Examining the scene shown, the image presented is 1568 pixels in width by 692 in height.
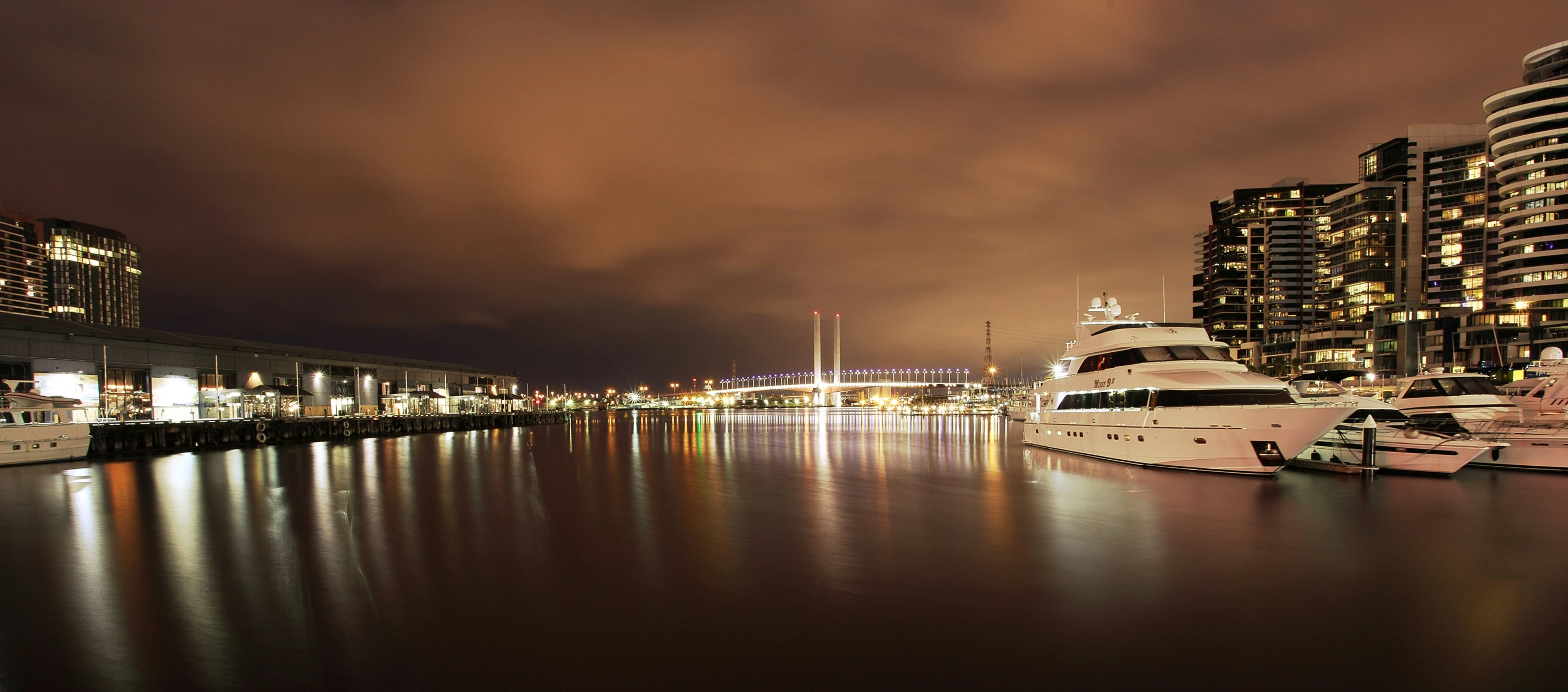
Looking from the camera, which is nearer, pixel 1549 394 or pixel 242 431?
pixel 1549 394

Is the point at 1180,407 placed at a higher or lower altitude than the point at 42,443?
higher

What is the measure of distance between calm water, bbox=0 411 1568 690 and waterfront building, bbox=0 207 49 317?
201 meters

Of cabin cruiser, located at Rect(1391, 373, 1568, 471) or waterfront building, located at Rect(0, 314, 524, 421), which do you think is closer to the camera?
cabin cruiser, located at Rect(1391, 373, 1568, 471)

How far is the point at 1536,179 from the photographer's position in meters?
75.4

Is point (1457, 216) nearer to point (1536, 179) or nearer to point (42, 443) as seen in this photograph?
point (1536, 179)

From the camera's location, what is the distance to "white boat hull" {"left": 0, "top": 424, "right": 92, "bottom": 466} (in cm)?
2986

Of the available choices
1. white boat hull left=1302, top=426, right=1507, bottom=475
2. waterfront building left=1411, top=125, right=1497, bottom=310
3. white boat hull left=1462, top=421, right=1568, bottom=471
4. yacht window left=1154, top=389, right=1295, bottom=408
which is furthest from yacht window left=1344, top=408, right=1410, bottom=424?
waterfront building left=1411, top=125, right=1497, bottom=310

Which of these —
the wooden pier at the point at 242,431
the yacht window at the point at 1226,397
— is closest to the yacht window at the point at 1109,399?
the yacht window at the point at 1226,397

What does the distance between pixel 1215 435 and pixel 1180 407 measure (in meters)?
1.41

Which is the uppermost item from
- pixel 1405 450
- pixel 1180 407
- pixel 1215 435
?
pixel 1180 407

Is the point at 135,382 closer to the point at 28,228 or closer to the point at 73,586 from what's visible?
the point at 73,586

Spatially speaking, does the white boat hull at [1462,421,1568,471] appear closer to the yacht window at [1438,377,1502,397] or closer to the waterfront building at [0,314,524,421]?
the yacht window at [1438,377,1502,397]

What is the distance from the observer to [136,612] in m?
9.88

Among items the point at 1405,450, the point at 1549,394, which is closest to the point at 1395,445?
the point at 1405,450
